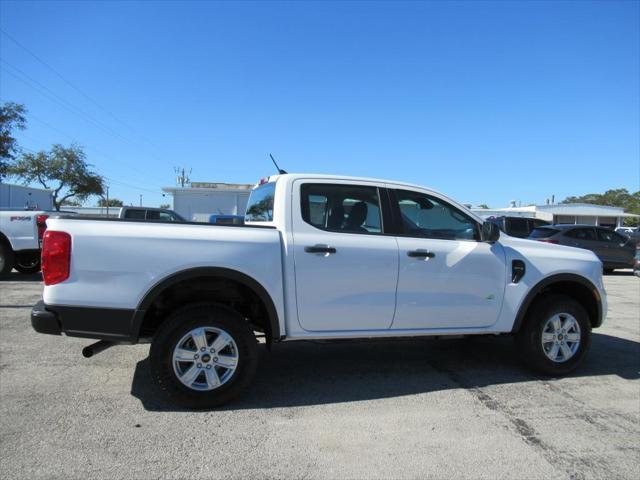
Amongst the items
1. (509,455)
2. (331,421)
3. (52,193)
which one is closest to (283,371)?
(331,421)

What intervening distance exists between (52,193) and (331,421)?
4862 cm

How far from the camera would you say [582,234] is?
15.5 meters

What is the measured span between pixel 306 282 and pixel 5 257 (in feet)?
29.2

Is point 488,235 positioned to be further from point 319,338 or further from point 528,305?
point 319,338

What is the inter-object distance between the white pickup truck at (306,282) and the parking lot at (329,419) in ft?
1.37

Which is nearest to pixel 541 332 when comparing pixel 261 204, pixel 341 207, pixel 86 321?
pixel 341 207

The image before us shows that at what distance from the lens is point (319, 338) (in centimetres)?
413

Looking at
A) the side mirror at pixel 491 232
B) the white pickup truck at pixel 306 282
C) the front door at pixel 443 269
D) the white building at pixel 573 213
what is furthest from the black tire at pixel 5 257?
the white building at pixel 573 213

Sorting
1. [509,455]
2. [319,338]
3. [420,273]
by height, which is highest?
[420,273]

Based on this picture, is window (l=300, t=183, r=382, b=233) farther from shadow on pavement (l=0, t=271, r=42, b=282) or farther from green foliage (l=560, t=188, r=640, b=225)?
green foliage (l=560, t=188, r=640, b=225)

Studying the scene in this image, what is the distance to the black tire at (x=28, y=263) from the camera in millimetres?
10719

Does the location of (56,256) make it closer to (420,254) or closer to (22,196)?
(420,254)

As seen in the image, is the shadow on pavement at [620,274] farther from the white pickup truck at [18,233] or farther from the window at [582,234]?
the white pickup truck at [18,233]

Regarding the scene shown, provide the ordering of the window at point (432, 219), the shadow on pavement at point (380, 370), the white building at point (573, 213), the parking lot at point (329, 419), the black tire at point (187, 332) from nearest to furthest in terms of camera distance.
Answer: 1. the parking lot at point (329, 419)
2. the black tire at point (187, 332)
3. the shadow on pavement at point (380, 370)
4. the window at point (432, 219)
5. the white building at point (573, 213)
